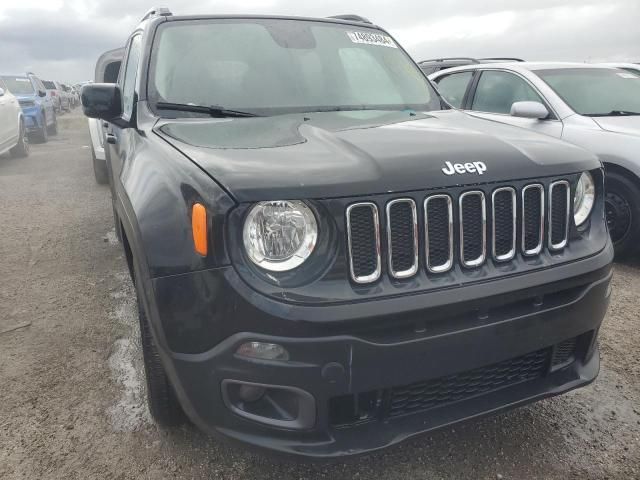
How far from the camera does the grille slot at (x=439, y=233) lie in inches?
68.9

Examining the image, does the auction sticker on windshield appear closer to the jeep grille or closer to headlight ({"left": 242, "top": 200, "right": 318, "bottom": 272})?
the jeep grille

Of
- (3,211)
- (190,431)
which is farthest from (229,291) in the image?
(3,211)

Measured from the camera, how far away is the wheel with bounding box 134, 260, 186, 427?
214 centimetres

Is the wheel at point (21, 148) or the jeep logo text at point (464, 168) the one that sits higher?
the jeep logo text at point (464, 168)

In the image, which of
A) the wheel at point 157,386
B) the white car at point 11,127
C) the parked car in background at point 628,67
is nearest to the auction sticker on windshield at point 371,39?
the wheel at point 157,386

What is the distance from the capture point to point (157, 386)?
2.20 meters

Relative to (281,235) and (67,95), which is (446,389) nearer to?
(281,235)

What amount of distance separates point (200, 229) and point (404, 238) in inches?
24.9

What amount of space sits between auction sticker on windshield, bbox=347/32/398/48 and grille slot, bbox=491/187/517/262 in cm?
187

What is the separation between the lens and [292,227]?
1.67 metres

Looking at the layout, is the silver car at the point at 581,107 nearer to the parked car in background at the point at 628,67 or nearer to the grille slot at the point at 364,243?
the parked car in background at the point at 628,67

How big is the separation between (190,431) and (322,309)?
1.15 m

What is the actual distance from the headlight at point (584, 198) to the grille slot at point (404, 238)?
0.83m

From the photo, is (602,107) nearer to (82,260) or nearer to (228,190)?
(228,190)
